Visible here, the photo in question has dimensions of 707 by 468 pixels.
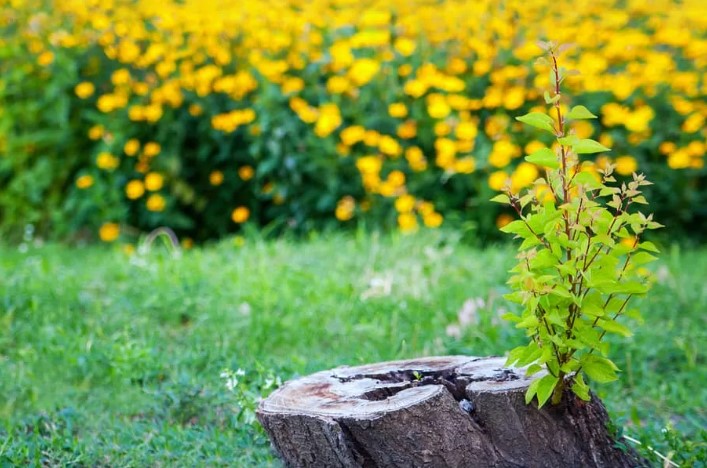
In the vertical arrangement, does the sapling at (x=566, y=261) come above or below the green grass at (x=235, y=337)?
above

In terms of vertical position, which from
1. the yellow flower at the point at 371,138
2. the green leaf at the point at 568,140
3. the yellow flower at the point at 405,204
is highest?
the green leaf at the point at 568,140

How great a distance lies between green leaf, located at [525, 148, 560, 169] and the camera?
214cm

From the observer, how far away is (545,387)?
2.20 metres

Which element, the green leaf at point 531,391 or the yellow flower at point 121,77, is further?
the yellow flower at point 121,77

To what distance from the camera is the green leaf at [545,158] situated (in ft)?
7.02

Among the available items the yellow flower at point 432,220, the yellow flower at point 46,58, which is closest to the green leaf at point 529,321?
the yellow flower at point 432,220

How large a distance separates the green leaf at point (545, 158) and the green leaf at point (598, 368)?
496 millimetres

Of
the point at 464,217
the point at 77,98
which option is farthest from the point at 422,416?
the point at 77,98

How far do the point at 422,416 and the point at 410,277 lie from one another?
2.13 metres

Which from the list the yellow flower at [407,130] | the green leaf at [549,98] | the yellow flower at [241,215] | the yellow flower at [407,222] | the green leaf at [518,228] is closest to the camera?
the green leaf at [549,98]

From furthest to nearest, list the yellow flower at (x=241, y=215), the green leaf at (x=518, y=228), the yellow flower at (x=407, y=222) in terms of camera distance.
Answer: the yellow flower at (x=241, y=215) → the yellow flower at (x=407, y=222) → the green leaf at (x=518, y=228)

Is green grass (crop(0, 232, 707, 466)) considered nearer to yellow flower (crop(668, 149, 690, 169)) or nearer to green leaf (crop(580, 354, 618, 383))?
green leaf (crop(580, 354, 618, 383))

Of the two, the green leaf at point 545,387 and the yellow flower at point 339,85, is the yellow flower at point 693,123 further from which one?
the green leaf at point 545,387

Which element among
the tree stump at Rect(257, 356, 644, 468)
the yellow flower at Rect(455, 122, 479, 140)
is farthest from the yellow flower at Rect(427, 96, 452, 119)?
the tree stump at Rect(257, 356, 644, 468)
